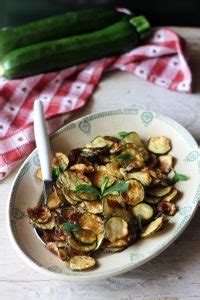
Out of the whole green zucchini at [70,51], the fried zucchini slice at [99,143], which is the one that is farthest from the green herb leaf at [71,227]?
the whole green zucchini at [70,51]

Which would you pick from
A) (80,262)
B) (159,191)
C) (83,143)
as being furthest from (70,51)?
(80,262)

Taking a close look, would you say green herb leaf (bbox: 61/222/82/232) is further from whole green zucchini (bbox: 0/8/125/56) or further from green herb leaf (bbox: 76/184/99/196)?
whole green zucchini (bbox: 0/8/125/56)

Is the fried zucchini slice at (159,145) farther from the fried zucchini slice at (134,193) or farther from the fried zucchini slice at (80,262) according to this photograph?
the fried zucchini slice at (80,262)

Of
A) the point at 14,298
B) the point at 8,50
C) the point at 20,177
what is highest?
the point at 8,50

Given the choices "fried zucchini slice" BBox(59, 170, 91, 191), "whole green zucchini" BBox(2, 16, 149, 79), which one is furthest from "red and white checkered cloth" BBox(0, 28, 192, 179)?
"fried zucchini slice" BBox(59, 170, 91, 191)

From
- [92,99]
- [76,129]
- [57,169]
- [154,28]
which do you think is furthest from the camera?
[154,28]

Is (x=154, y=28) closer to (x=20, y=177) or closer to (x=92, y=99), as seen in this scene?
(x=92, y=99)

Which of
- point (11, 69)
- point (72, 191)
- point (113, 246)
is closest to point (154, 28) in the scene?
point (11, 69)
